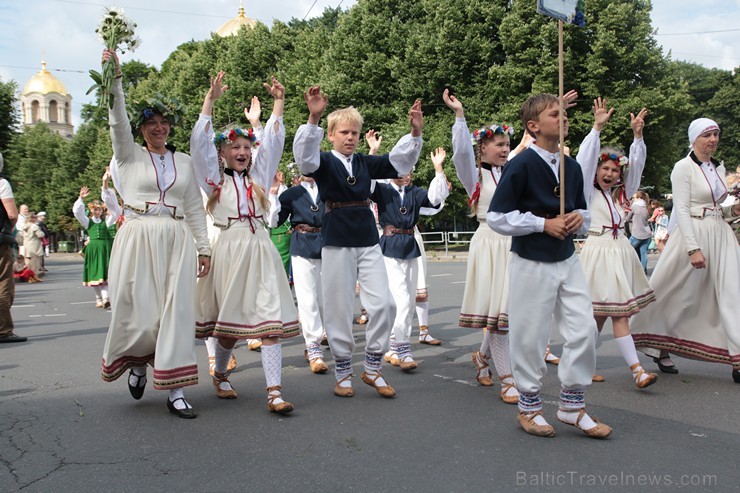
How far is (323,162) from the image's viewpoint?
596 centimetres

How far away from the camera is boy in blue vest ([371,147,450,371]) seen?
783cm

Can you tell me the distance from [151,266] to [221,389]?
4.34 feet

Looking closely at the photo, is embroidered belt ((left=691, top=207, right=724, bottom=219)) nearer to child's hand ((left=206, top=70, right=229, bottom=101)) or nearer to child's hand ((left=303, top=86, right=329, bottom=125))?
child's hand ((left=303, top=86, right=329, bottom=125))

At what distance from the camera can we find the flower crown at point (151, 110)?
559 centimetres

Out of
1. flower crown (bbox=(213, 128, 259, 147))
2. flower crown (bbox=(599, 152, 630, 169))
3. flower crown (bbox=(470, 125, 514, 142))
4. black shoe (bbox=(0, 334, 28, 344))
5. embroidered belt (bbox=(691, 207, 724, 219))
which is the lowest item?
black shoe (bbox=(0, 334, 28, 344))

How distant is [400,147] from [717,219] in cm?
320

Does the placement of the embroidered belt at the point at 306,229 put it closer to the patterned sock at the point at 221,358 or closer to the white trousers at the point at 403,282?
the white trousers at the point at 403,282

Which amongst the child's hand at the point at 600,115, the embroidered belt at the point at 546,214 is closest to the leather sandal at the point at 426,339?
the child's hand at the point at 600,115

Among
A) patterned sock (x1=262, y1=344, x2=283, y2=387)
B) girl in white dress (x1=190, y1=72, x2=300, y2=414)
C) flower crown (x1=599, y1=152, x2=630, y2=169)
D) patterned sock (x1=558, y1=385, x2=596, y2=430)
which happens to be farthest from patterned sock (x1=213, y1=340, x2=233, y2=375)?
flower crown (x1=599, y1=152, x2=630, y2=169)

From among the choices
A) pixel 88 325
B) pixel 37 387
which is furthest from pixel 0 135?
pixel 37 387

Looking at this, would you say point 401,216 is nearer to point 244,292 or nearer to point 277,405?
point 244,292

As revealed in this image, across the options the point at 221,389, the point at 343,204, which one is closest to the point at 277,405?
the point at 221,389

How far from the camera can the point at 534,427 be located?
4.82 meters

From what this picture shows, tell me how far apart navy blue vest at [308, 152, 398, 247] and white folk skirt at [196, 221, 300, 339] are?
553mm
